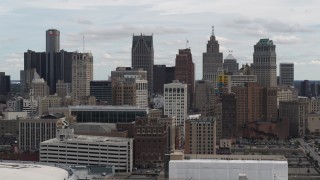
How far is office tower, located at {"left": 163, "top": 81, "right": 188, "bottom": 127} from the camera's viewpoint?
140 m

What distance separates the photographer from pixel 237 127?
15212 centimetres

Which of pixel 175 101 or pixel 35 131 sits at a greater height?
pixel 175 101

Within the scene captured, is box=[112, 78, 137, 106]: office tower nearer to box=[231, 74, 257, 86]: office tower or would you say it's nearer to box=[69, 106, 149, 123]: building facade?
box=[69, 106, 149, 123]: building facade

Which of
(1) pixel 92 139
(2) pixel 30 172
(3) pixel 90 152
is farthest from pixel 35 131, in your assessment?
(2) pixel 30 172

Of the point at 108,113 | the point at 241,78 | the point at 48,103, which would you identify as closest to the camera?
the point at 108,113

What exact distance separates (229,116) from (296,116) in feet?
71.2

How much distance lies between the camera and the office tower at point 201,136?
104850mm

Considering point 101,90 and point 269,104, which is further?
point 101,90

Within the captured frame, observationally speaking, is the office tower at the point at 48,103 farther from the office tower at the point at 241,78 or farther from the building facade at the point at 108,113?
the office tower at the point at 241,78

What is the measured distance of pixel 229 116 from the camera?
467 feet

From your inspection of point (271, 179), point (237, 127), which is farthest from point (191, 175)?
point (237, 127)

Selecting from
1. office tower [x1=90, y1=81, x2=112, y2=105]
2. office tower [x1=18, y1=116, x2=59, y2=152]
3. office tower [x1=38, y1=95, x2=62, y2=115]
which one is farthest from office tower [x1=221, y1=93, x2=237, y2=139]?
office tower [x1=90, y1=81, x2=112, y2=105]

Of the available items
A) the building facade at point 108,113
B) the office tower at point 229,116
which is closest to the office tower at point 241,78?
the office tower at point 229,116

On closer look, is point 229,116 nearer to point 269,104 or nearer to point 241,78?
point 269,104
